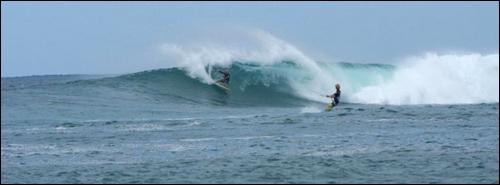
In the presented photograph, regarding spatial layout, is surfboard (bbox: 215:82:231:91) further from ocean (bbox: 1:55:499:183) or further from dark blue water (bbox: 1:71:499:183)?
dark blue water (bbox: 1:71:499:183)

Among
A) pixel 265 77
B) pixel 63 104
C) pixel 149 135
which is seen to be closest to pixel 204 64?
pixel 265 77

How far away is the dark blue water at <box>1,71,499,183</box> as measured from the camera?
15.2 m

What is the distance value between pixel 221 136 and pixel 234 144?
2.01 meters

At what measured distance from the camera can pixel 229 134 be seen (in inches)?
872

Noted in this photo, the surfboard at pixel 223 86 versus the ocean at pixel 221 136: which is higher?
the surfboard at pixel 223 86

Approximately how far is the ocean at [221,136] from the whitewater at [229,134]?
0.11ft

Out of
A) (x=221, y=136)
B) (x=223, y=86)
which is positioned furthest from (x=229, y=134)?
(x=223, y=86)

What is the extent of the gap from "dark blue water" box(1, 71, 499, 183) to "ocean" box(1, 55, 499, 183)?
0.03 meters

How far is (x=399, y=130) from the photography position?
2233 cm

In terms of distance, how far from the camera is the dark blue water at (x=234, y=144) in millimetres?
15172

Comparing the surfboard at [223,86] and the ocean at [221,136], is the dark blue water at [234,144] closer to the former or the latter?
the ocean at [221,136]

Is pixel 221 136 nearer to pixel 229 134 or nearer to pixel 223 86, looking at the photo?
pixel 229 134

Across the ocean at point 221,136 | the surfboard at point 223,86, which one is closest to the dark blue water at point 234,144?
the ocean at point 221,136

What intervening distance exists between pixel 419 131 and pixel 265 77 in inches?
839
